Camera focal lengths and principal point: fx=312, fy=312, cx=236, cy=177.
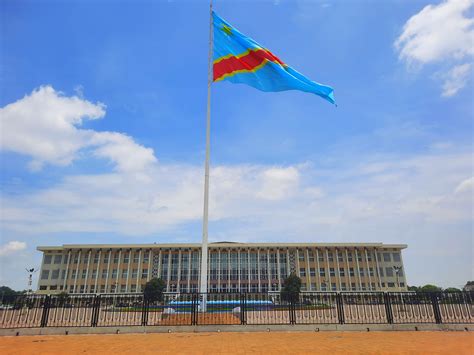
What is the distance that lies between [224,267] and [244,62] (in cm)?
5703

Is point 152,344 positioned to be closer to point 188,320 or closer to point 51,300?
point 188,320

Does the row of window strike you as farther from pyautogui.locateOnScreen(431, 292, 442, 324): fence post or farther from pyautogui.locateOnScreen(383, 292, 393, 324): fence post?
pyautogui.locateOnScreen(383, 292, 393, 324): fence post

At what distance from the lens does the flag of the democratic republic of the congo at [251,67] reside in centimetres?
1496

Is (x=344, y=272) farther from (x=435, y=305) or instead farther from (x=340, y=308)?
(x=340, y=308)

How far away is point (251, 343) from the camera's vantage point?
9445mm

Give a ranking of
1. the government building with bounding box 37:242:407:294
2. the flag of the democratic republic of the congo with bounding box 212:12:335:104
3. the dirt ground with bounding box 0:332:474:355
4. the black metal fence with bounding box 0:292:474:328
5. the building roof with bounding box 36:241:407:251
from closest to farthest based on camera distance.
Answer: the dirt ground with bounding box 0:332:474:355
the black metal fence with bounding box 0:292:474:328
the flag of the democratic republic of the congo with bounding box 212:12:335:104
the government building with bounding box 37:242:407:294
the building roof with bounding box 36:241:407:251

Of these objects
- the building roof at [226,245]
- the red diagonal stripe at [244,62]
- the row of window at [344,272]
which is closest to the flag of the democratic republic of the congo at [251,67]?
the red diagonal stripe at [244,62]

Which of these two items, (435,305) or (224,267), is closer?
(435,305)

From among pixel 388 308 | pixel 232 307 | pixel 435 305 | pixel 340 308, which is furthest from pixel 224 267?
pixel 435 305

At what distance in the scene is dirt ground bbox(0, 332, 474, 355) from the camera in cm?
849

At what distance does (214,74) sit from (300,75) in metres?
5.15

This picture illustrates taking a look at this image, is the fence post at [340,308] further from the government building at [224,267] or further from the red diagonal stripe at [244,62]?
the government building at [224,267]

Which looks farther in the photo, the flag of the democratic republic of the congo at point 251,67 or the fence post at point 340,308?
the flag of the democratic republic of the congo at point 251,67

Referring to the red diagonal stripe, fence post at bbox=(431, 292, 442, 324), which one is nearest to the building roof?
the red diagonal stripe
